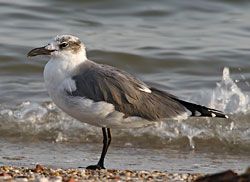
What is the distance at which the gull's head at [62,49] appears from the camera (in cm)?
753

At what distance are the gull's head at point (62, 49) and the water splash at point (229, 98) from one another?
2822 millimetres

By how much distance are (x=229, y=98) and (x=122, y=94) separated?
3.19 meters

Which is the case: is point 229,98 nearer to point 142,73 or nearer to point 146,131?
point 146,131

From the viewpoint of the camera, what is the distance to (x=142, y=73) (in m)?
12.0

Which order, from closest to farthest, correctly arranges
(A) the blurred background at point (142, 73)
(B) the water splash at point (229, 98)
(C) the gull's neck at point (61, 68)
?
(C) the gull's neck at point (61, 68) → (A) the blurred background at point (142, 73) → (B) the water splash at point (229, 98)

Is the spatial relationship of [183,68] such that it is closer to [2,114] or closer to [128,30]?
[128,30]

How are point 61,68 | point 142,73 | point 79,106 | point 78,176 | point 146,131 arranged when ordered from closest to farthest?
1. point 78,176
2. point 79,106
3. point 61,68
4. point 146,131
5. point 142,73

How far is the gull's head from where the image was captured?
7527 millimetres

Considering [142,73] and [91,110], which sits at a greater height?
[91,110]

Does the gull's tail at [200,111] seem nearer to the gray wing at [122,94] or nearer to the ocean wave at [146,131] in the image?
the gray wing at [122,94]

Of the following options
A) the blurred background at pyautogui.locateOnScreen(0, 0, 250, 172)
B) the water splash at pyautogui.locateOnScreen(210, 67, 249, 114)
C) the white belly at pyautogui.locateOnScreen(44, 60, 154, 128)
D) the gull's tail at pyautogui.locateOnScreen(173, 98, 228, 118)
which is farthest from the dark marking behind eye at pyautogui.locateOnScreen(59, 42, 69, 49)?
the water splash at pyautogui.locateOnScreen(210, 67, 249, 114)

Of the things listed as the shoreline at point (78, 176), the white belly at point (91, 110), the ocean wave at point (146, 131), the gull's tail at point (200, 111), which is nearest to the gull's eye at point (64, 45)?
the white belly at point (91, 110)

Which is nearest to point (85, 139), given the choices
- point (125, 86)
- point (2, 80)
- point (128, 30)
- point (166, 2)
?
point (125, 86)

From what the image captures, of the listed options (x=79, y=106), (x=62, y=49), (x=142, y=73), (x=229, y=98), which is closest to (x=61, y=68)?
(x=62, y=49)
